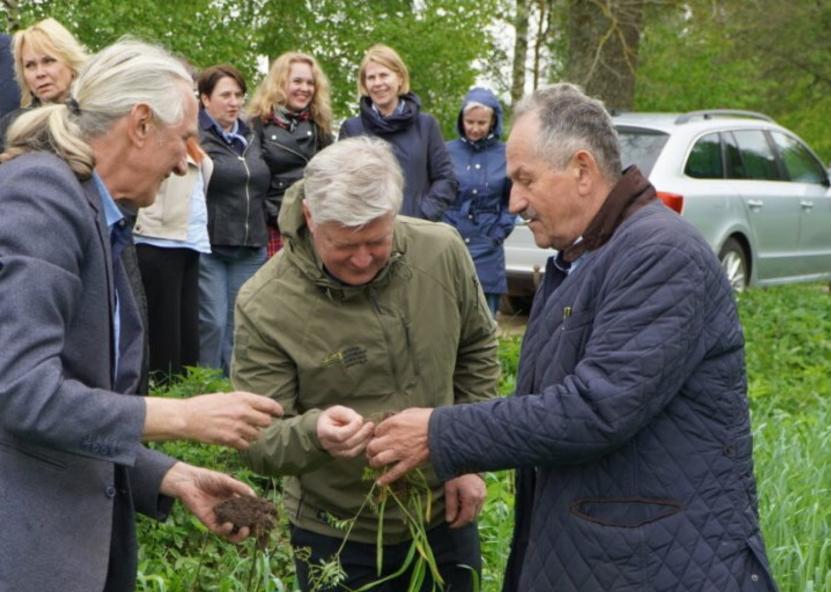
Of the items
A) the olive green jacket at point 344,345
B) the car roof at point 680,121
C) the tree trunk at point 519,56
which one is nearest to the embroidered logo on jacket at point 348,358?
the olive green jacket at point 344,345

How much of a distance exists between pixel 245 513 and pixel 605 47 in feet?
39.6

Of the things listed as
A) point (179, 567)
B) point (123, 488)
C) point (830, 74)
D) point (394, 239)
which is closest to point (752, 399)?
point (179, 567)

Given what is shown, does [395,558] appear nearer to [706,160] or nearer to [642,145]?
[642,145]

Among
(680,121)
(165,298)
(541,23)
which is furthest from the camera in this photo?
(541,23)

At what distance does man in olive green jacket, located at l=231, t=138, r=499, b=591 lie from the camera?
3377 millimetres

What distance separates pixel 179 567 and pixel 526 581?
6.35ft

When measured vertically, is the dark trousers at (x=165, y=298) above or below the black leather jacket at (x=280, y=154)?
below

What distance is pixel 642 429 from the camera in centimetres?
294

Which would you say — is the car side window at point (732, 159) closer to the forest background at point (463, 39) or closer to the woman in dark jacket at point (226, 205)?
the forest background at point (463, 39)

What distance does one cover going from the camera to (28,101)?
6.18 m

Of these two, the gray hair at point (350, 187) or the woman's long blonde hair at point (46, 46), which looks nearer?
the gray hair at point (350, 187)

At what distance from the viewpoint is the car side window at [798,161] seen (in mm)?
12766

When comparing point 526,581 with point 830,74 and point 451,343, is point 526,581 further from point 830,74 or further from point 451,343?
point 830,74

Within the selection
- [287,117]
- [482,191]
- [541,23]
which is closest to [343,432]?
[287,117]
